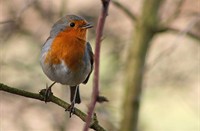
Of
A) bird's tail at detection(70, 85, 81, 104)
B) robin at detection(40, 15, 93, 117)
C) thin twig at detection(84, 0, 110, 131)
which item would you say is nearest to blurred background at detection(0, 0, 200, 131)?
bird's tail at detection(70, 85, 81, 104)

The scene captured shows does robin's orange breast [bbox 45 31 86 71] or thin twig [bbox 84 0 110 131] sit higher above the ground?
robin's orange breast [bbox 45 31 86 71]

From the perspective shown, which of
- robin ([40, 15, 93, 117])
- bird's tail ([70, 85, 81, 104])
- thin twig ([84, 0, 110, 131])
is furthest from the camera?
bird's tail ([70, 85, 81, 104])

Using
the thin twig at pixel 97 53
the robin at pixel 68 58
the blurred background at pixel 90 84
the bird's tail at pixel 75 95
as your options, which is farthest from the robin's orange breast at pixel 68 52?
the thin twig at pixel 97 53

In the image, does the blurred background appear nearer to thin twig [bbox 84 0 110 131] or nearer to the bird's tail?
A: the bird's tail

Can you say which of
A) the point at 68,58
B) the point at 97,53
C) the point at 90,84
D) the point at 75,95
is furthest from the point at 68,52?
the point at 90,84

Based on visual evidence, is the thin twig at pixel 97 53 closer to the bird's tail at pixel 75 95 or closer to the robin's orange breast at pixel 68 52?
the robin's orange breast at pixel 68 52

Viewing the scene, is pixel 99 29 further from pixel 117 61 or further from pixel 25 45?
pixel 25 45

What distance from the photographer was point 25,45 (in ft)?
19.0

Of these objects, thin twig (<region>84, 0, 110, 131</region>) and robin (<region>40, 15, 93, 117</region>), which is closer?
thin twig (<region>84, 0, 110, 131</region>)

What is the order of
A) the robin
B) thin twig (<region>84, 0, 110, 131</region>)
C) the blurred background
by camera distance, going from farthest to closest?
1. the blurred background
2. the robin
3. thin twig (<region>84, 0, 110, 131</region>)

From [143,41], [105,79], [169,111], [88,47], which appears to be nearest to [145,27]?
[143,41]

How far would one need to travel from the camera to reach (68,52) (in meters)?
3.44

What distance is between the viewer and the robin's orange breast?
3.41m

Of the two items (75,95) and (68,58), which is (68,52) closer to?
(68,58)
